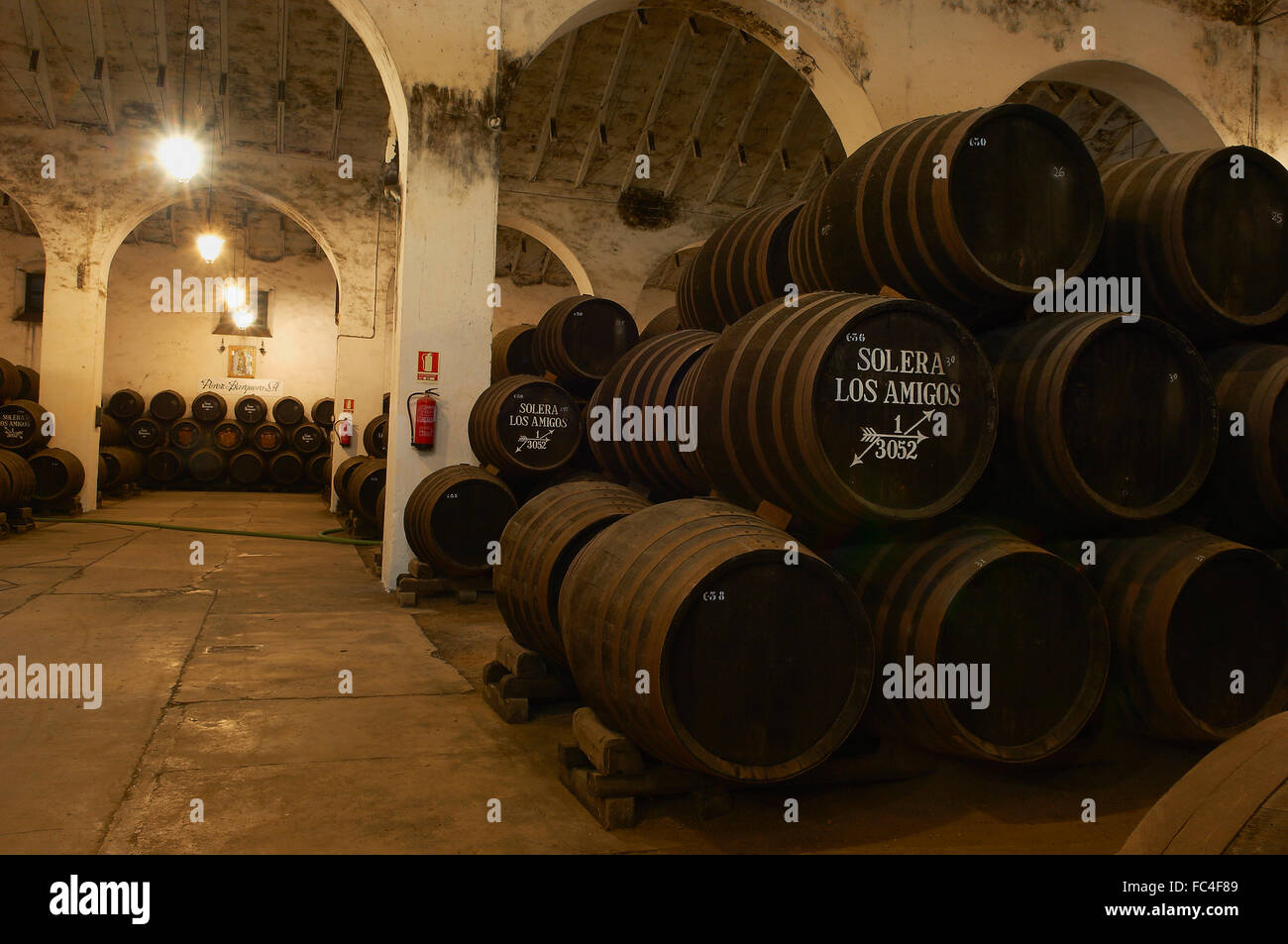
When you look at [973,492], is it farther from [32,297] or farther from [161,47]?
[32,297]

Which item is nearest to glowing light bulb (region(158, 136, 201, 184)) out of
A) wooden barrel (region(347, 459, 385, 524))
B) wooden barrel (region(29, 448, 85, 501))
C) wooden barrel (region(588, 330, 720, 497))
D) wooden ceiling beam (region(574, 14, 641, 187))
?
wooden barrel (region(347, 459, 385, 524))

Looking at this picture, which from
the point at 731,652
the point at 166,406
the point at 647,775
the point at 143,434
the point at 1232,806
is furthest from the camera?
the point at 166,406

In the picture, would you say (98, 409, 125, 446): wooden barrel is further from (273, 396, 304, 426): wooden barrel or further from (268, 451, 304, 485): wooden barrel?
(273, 396, 304, 426): wooden barrel

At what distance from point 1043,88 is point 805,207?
927 centimetres

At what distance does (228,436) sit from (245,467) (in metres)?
0.78

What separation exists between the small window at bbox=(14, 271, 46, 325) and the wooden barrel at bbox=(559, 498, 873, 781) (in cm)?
1828

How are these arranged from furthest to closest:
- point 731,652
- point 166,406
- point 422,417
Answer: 1. point 166,406
2. point 422,417
3. point 731,652

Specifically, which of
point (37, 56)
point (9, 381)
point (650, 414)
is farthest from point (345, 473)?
point (650, 414)

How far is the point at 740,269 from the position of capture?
4438 millimetres

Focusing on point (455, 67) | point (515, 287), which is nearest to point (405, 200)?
point (455, 67)

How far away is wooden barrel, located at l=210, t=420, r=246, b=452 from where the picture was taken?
688 inches

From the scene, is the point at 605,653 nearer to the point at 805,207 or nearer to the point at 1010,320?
the point at 1010,320

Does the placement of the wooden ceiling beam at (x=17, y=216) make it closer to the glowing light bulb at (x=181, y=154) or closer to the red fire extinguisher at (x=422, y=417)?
the glowing light bulb at (x=181, y=154)

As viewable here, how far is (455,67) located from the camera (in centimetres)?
646
